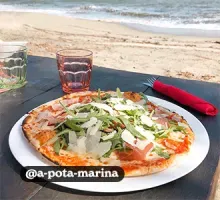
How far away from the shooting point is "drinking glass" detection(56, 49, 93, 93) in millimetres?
1491

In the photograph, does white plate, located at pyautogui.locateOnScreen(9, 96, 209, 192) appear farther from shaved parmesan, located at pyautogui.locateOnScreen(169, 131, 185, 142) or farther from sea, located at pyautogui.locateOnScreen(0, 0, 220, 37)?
sea, located at pyautogui.locateOnScreen(0, 0, 220, 37)

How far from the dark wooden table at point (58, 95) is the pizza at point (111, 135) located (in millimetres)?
67

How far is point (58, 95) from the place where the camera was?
1.48m

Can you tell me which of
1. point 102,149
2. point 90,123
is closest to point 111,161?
point 102,149

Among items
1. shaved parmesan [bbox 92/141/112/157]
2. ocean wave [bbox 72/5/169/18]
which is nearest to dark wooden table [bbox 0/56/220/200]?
shaved parmesan [bbox 92/141/112/157]

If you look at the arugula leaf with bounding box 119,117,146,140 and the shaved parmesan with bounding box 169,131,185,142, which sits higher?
the arugula leaf with bounding box 119,117,146,140

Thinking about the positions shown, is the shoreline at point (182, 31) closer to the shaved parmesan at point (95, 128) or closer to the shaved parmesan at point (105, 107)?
the shaved parmesan at point (105, 107)

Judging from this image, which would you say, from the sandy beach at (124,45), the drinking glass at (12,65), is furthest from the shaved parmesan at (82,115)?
the sandy beach at (124,45)

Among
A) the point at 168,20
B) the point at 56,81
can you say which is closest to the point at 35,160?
the point at 56,81

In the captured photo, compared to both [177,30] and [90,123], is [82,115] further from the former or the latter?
[177,30]

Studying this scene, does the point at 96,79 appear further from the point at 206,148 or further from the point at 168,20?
the point at 168,20

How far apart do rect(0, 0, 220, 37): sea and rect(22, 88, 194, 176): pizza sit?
699 centimetres

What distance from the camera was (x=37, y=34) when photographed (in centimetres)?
749

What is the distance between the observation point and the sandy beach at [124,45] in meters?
5.11
